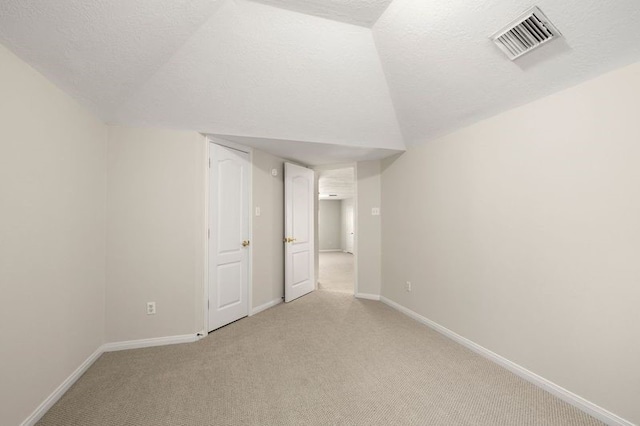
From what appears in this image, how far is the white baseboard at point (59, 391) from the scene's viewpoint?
161 cm

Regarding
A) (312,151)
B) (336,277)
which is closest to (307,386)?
(312,151)

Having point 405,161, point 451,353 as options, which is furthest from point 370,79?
point 451,353

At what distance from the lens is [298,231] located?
13.7 ft

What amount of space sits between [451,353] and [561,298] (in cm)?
105

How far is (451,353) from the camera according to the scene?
2.47 metres

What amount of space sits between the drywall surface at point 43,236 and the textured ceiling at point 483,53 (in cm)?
242

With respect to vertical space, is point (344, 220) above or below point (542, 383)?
above

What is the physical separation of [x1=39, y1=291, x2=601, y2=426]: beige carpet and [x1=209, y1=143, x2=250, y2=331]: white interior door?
0.36 m

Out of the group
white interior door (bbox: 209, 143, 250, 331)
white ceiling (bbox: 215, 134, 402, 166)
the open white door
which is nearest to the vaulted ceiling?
white ceiling (bbox: 215, 134, 402, 166)

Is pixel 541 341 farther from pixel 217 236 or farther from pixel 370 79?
pixel 217 236

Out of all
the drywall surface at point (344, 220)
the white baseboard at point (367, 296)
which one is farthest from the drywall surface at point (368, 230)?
the drywall surface at point (344, 220)

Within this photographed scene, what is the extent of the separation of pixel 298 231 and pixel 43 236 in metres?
2.85

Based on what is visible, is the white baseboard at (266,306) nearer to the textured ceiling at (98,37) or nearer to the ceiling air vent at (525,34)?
the textured ceiling at (98,37)

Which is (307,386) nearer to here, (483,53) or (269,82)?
(269,82)
